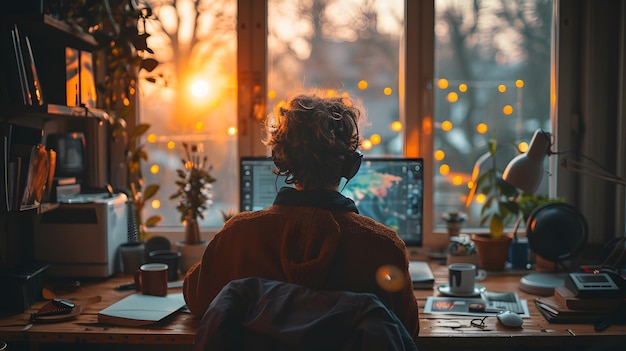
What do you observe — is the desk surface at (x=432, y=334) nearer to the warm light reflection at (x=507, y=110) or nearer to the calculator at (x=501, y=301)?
the calculator at (x=501, y=301)

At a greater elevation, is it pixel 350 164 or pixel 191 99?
pixel 191 99

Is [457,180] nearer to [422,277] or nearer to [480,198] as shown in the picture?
[480,198]

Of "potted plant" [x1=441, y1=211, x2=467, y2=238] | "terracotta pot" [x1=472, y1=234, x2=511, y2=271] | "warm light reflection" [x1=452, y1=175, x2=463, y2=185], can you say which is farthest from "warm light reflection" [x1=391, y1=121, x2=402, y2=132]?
"terracotta pot" [x1=472, y1=234, x2=511, y2=271]

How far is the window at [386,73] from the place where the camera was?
2973mm

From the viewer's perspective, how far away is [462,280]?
7.48 feet

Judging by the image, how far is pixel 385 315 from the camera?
1267 millimetres

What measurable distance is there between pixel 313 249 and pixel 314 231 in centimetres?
5

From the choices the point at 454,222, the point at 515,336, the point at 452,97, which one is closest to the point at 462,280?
the point at 515,336

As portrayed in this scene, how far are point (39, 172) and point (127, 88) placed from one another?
864 millimetres

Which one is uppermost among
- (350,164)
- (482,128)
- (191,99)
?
(191,99)

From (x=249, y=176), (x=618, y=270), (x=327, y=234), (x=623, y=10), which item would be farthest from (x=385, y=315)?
(x=623, y=10)

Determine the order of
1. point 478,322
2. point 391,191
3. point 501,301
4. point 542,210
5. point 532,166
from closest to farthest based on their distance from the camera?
point 478,322, point 501,301, point 532,166, point 542,210, point 391,191

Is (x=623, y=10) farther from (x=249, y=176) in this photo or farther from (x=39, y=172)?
(x=39, y=172)

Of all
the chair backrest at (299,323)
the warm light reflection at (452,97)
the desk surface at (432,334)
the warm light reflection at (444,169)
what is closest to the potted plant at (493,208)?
the warm light reflection at (444,169)
